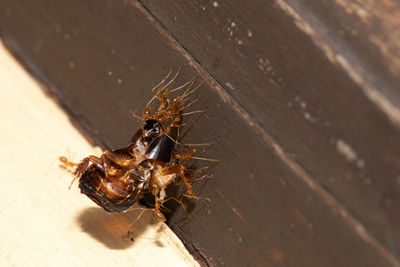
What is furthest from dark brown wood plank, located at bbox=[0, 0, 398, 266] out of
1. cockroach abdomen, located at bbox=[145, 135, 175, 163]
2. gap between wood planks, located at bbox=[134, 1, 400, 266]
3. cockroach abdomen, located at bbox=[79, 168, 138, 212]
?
cockroach abdomen, located at bbox=[79, 168, 138, 212]

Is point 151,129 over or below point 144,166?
over

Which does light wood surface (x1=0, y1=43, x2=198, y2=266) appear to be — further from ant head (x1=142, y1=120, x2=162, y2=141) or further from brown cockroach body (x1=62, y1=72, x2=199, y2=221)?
ant head (x1=142, y1=120, x2=162, y2=141)

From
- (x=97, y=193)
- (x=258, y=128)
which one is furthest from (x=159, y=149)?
(x=258, y=128)

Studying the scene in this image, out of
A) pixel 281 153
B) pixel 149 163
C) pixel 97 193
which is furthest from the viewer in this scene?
pixel 149 163

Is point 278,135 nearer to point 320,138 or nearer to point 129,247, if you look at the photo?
point 320,138

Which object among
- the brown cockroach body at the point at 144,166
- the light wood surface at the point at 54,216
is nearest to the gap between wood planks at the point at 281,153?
the brown cockroach body at the point at 144,166

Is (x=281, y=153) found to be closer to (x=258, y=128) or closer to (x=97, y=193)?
(x=258, y=128)
